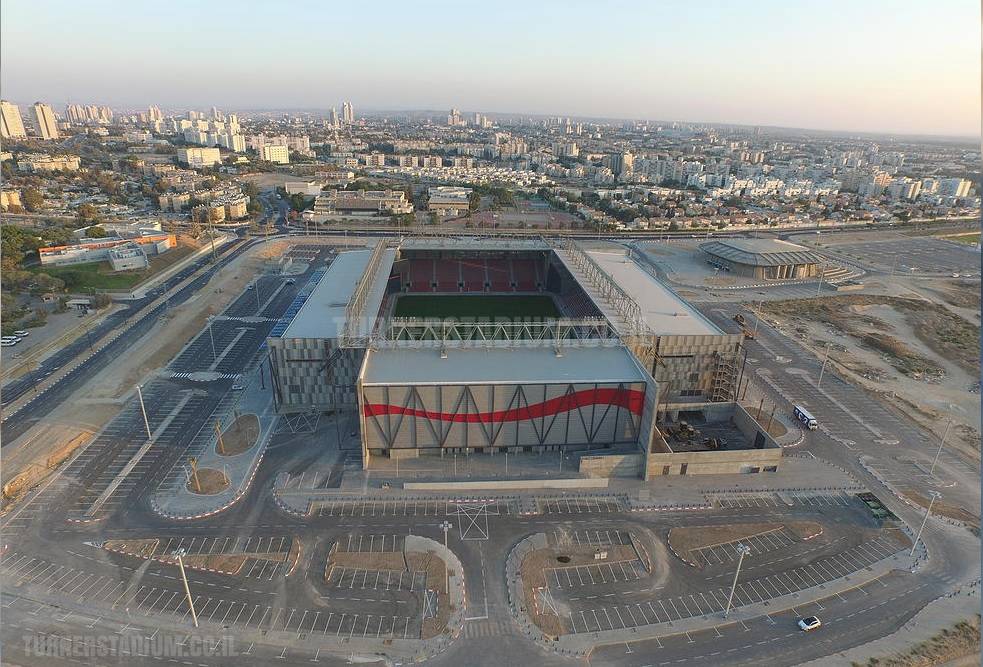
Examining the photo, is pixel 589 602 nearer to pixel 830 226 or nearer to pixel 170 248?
pixel 170 248

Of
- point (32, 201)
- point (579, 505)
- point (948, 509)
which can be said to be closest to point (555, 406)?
point (579, 505)

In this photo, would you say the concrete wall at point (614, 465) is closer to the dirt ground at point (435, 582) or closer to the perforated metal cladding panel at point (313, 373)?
the dirt ground at point (435, 582)

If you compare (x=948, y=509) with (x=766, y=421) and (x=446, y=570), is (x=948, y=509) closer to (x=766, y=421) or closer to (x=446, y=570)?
(x=766, y=421)

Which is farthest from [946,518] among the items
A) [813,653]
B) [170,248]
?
[170,248]

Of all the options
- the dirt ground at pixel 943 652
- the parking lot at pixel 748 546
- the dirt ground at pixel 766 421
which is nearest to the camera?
the dirt ground at pixel 943 652

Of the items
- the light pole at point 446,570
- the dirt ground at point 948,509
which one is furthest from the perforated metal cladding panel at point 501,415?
the dirt ground at point 948,509
